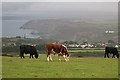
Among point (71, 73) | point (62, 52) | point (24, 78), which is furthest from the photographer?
point (62, 52)

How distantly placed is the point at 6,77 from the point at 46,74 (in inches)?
114

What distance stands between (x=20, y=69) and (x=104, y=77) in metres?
6.51

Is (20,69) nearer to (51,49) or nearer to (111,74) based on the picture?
(111,74)

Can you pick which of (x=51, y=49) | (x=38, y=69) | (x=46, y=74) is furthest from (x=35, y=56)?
(x=46, y=74)

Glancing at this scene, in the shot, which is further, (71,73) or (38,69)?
(38,69)

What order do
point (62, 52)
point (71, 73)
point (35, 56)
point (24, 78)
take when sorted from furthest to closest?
point (35, 56) → point (62, 52) → point (71, 73) → point (24, 78)

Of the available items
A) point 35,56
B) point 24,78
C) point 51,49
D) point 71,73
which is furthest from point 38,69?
point 35,56

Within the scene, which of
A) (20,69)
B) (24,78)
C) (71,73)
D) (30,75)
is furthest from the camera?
(20,69)

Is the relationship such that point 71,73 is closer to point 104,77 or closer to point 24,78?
point 104,77

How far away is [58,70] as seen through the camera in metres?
25.4

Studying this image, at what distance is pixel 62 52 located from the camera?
34562 mm

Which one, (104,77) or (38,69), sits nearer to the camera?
(104,77)

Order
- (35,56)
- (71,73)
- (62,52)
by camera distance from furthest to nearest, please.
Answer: (35,56) < (62,52) < (71,73)

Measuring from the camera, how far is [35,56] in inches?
1617
